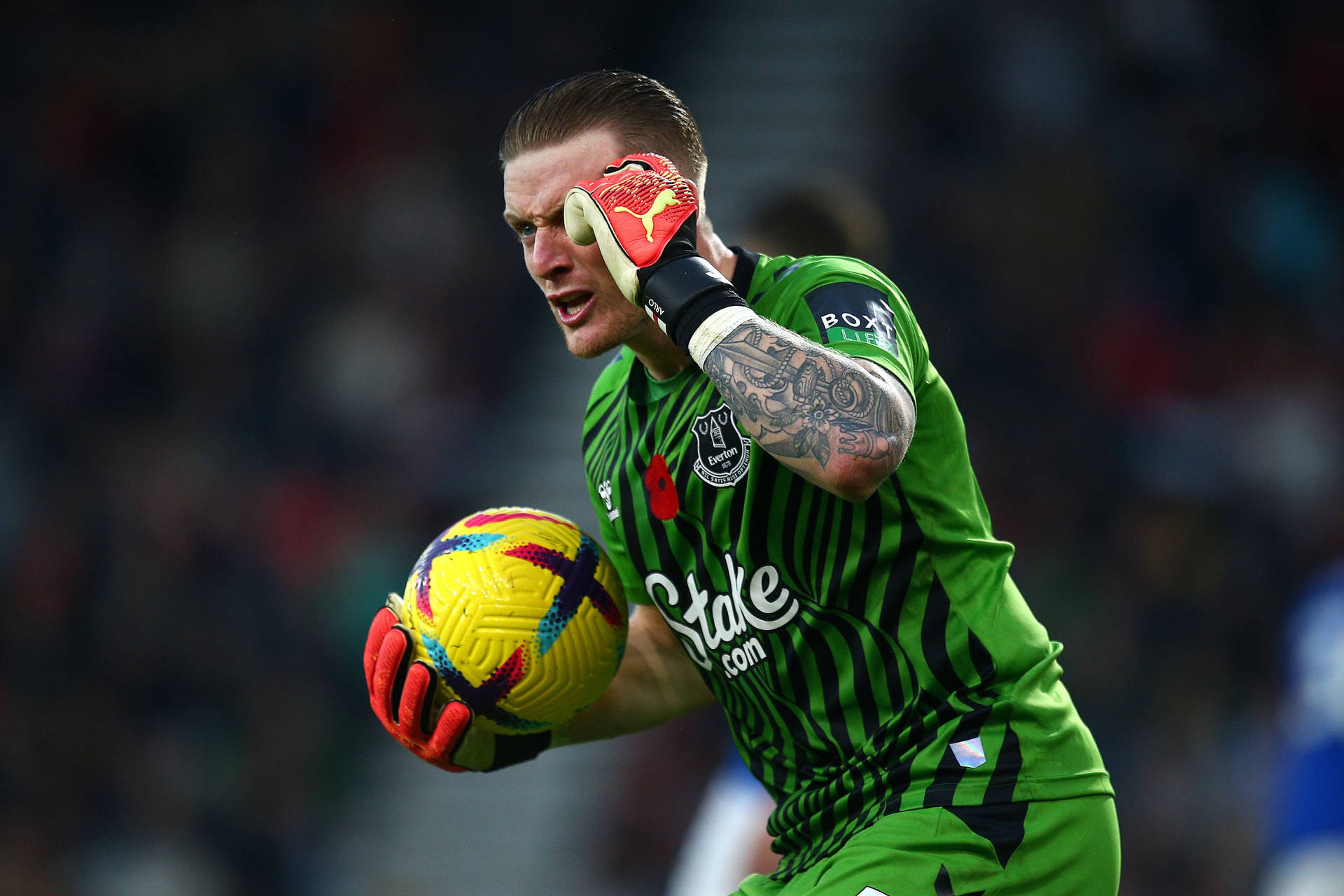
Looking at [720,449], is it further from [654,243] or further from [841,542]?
[654,243]

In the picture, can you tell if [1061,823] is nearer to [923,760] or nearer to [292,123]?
[923,760]

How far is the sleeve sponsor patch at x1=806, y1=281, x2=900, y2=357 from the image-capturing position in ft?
8.04

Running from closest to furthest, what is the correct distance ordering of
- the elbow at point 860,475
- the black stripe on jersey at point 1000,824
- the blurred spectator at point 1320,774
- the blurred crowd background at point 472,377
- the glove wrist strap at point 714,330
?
the elbow at point 860,475
the glove wrist strap at point 714,330
the black stripe on jersey at point 1000,824
the blurred spectator at point 1320,774
the blurred crowd background at point 472,377

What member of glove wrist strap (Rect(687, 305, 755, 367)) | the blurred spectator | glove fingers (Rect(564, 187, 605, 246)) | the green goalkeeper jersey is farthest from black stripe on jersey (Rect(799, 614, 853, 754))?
the blurred spectator

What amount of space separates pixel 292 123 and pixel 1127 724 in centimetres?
686

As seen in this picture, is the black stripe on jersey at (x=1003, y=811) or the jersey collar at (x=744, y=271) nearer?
the black stripe on jersey at (x=1003, y=811)

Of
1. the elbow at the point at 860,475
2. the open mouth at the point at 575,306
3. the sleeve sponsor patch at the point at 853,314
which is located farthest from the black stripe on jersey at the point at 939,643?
the open mouth at the point at 575,306

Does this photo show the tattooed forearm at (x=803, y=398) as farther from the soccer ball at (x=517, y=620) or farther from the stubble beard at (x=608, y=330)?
the soccer ball at (x=517, y=620)

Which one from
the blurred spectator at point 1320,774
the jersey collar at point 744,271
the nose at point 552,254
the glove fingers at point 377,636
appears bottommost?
the blurred spectator at point 1320,774

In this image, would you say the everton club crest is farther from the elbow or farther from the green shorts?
the green shorts

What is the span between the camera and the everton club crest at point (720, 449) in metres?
2.70

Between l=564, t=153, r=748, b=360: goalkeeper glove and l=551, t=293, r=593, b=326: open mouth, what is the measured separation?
0.20m

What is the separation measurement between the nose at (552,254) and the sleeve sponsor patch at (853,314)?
496 millimetres

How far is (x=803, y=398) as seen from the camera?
7.54 ft
